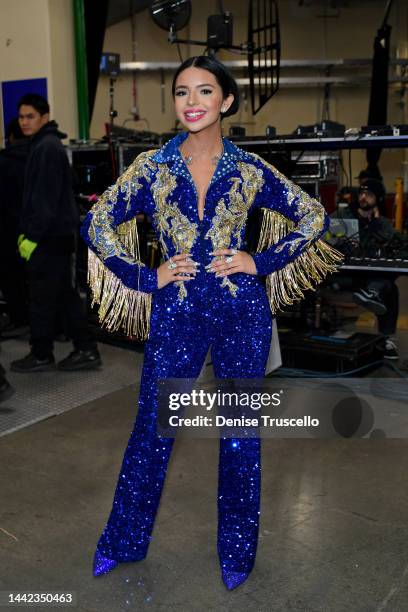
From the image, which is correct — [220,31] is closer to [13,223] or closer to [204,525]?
[13,223]

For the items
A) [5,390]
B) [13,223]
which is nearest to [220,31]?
[13,223]

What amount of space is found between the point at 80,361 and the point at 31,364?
31 centimetres

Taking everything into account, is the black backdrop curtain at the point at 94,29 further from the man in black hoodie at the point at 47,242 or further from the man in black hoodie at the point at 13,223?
the man in black hoodie at the point at 47,242

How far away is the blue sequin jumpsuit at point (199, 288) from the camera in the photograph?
2180mm

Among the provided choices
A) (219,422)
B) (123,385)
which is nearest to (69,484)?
(219,422)

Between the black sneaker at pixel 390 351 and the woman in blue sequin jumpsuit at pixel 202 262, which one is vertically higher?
the woman in blue sequin jumpsuit at pixel 202 262

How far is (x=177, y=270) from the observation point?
2137 mm

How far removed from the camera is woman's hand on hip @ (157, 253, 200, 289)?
2129mm

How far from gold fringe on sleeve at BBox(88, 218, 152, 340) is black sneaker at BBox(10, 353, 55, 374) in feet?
8.04

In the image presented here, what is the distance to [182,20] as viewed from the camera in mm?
5504

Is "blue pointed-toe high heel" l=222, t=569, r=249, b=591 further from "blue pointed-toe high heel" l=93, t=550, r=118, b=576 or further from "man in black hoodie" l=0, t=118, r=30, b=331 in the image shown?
"man in black hoodie" l=0, t=118, r=30, b=331

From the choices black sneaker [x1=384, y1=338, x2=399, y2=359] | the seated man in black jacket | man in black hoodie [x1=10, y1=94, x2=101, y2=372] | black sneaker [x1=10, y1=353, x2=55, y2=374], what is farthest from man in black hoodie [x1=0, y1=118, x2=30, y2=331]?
black sneaker [x1=384, y1=338, x2=399, y2=359]

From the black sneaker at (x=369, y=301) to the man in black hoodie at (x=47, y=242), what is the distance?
173 centimetres

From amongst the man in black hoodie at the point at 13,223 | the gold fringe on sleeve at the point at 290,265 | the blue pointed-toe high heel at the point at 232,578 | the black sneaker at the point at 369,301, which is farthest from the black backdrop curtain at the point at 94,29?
the blue pointed-toe high heel at the point at 232,578
